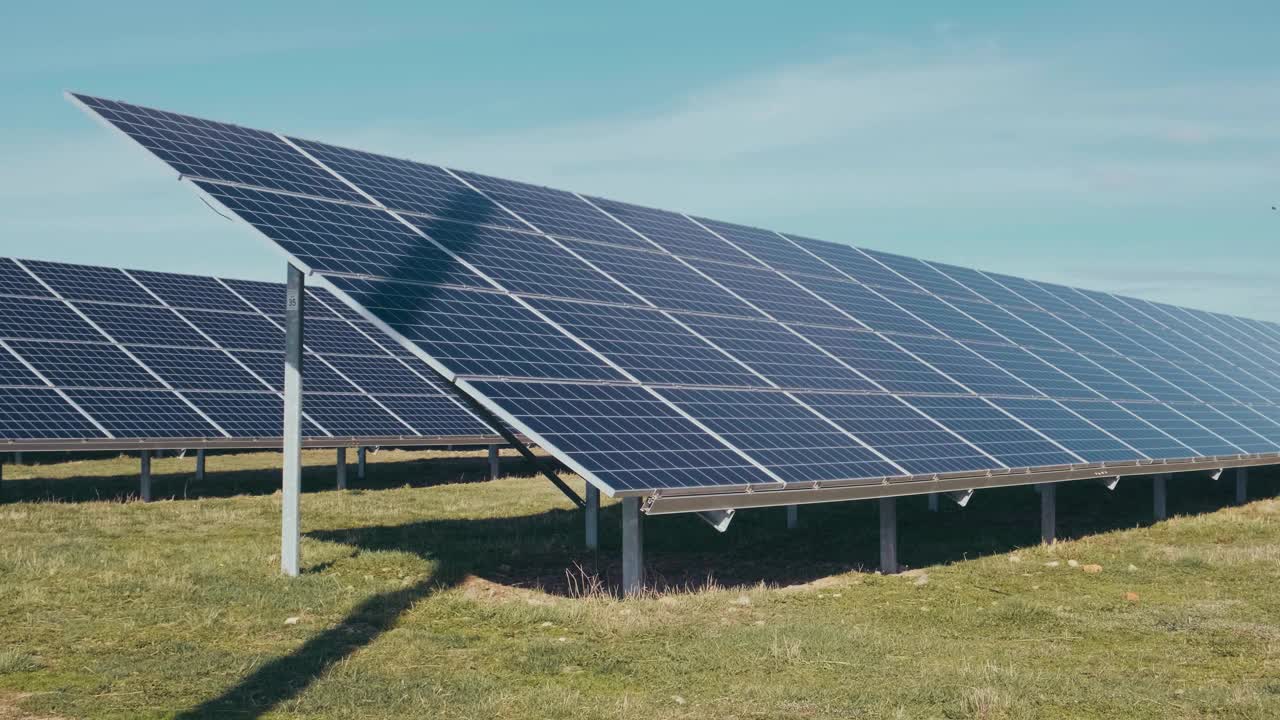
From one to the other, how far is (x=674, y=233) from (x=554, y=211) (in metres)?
3.53

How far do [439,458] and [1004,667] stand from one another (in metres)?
37.7

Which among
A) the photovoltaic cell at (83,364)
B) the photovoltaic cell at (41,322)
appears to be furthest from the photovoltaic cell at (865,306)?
the photovoltaic cell at (41,322)

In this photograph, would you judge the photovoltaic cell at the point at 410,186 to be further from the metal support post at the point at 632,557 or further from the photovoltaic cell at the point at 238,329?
the photovoltaic cell at the point at 238,329

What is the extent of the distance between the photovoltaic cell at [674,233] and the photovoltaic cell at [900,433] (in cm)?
586

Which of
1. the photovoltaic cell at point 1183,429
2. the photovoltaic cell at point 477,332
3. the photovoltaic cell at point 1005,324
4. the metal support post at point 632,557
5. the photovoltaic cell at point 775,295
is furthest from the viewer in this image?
the photovoltaic cell at point 1005,324

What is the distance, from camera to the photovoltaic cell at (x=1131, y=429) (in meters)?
27.3

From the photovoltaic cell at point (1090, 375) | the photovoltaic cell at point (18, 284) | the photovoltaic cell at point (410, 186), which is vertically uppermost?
the photovoltaic cell at point (410, 186)

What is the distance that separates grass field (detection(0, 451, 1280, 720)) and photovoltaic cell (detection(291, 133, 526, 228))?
5.89m

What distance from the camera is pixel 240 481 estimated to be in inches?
1494

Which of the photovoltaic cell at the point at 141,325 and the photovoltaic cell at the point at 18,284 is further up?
the photovoltaic cell at the point at 18,284

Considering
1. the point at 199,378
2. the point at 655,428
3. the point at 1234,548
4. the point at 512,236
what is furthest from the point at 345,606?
the point at 199,378

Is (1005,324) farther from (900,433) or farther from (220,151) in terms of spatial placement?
(220,151)

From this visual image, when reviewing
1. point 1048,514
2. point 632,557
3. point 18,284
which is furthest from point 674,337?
point 18,284

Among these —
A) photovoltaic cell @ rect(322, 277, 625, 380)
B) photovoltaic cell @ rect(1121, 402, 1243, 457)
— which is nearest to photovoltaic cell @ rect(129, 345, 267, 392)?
photovoltaic cell @ rect(322, 277, 625, 380)
